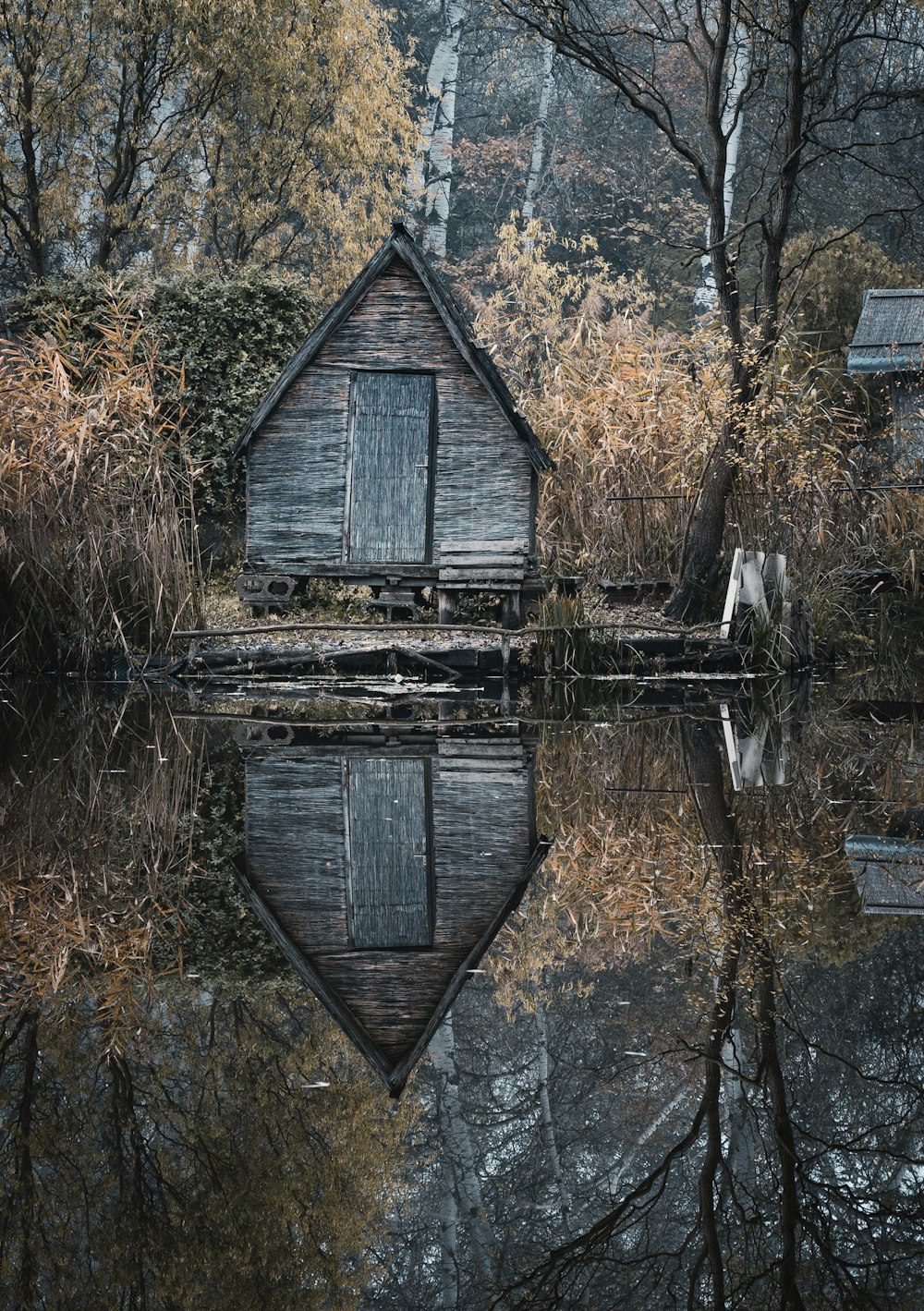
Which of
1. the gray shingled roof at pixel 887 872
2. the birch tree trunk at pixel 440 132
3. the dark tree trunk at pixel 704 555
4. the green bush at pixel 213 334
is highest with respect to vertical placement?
the birch tree trunk at pixel 440 132

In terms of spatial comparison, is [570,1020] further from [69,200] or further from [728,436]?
[69,200]

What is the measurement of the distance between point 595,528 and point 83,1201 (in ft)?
49.7

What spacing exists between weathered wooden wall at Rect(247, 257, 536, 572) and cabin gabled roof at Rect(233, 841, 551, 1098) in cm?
1043

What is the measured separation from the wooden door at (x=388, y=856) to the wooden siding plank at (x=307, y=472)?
26.8ft

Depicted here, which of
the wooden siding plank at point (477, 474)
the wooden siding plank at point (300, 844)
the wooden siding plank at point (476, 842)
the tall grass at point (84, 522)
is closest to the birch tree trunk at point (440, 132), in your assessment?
the wooden siding plank at point (477, 474)

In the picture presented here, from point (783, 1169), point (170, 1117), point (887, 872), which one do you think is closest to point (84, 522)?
point (887, 872)

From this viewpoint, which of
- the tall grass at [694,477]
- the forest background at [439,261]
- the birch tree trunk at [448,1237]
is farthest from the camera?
the tall grass at [694,477]

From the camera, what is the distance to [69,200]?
2245 cm

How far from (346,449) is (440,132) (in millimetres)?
17550

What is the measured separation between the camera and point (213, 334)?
62.7 feet

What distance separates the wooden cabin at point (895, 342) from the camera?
22688 millimetres

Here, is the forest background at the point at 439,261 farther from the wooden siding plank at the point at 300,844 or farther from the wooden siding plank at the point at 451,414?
the wooden siding plank at the point at 300,844

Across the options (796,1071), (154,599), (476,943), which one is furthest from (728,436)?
(796,1071)

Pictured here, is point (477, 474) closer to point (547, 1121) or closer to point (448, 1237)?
point (547, 1121)
